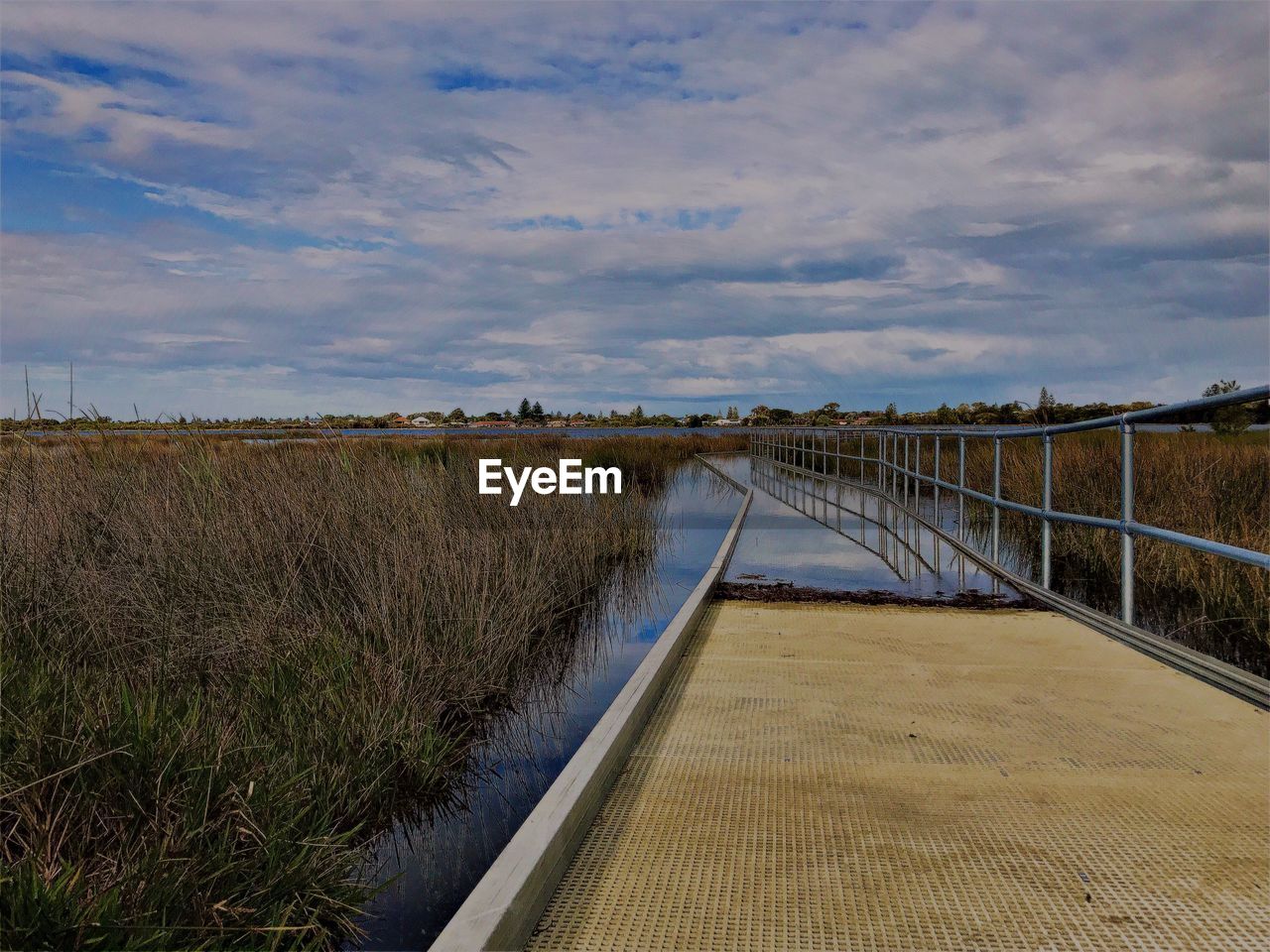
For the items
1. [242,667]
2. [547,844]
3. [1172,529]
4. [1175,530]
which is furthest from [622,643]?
[1172,529]

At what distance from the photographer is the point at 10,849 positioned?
2732 mm

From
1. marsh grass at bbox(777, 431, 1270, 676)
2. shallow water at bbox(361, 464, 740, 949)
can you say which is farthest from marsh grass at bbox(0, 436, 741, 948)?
marsh grass at bbox(777, 431, 1270, 676)

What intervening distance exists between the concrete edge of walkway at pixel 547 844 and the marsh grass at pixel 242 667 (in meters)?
0.55

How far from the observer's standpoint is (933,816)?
2.44 m

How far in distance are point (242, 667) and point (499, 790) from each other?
143 cm

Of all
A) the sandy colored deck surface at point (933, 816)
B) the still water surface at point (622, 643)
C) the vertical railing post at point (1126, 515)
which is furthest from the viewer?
the vertical railing post at point (1126, 515)

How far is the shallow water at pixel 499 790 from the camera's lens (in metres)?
2.83

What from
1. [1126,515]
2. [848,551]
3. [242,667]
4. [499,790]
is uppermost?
[1126,515]

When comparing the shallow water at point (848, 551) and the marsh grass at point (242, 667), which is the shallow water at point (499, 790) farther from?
the shallow water at point (848, 551)

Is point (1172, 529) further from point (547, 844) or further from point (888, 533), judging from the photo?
point (547, 844)

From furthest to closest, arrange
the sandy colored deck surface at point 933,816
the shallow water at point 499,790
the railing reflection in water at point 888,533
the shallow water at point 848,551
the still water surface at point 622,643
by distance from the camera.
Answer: the railing reflection in water at point 888,533, the shallow water at point 848,551, the still water surface at point 622,643, the shallow water at point 499,790, the sandy colored deck surface at point 933,816

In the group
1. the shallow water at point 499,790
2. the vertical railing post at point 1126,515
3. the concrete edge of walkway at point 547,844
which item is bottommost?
the shallow water at point 499,790

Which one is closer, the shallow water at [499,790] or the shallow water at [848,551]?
the shallow water at [499,790]

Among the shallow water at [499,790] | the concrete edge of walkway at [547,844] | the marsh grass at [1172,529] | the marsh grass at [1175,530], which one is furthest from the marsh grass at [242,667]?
the marsh grass at [1172,529]
